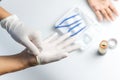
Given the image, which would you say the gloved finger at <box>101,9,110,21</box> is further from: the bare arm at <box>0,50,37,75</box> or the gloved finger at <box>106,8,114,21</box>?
the bare arm at <box>0,50,37,75</box>

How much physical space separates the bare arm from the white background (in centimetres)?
9

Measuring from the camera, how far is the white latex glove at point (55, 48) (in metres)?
1.17

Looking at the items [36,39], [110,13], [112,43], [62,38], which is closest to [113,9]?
[110,13]

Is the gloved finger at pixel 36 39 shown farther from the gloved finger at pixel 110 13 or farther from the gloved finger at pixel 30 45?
the gloved finger at pixel 110 13

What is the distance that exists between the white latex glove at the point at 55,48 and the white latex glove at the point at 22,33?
32 mm

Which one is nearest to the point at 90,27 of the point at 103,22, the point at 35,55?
the point at 103,22

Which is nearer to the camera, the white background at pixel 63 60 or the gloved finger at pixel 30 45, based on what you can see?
the gloved finger at pixel 30 45

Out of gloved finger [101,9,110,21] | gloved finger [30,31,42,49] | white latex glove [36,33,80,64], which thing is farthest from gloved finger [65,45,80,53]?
gloved finger [101,9,110,21]

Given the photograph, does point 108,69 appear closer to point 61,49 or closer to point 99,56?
point 99,56

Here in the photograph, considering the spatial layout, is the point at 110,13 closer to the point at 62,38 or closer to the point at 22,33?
the point at 62,38

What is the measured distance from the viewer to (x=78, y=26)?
1330mm

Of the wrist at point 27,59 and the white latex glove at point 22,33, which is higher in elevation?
the white latex glove at point 22,33

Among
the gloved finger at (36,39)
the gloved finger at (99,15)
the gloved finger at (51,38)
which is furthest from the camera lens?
the gloved finger at (99,15)

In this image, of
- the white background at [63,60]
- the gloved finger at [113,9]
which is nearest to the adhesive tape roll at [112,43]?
the white background at [63,60]
